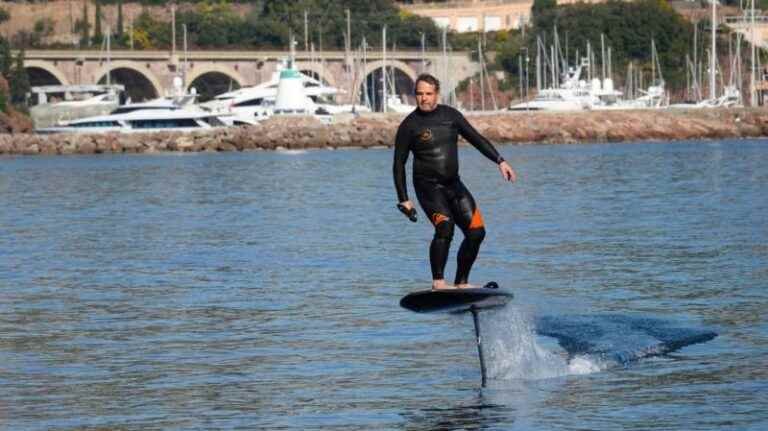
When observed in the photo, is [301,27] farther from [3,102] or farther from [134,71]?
[3,102]

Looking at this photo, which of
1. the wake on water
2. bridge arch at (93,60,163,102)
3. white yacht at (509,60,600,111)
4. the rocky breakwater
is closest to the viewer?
the wake on water

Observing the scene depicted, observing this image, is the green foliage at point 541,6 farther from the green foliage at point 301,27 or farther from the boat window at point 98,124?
the boat window at point 98,124

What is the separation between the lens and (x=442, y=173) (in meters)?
15.7

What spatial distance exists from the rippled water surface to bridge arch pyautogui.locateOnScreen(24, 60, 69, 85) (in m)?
104

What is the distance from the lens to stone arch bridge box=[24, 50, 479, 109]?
150 m

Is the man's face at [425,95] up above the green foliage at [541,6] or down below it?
below

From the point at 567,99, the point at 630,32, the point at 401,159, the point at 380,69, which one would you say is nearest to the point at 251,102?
the point at 567,99

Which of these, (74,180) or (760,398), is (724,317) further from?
(74,180)

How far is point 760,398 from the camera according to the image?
15.1 meters

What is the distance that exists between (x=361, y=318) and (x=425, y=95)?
19.8ft

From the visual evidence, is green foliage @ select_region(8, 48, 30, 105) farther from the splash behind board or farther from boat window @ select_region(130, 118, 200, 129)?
the splash behind board

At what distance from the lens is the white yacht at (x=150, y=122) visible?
121438 mm

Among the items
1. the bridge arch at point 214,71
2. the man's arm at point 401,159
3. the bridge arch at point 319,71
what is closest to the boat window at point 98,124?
the bridge arch at point 214,71

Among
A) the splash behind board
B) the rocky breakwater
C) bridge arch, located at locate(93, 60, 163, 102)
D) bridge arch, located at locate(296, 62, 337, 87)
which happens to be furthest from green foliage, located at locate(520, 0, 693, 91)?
the splash behind board
